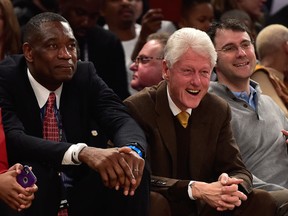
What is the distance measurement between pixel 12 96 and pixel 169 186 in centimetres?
74

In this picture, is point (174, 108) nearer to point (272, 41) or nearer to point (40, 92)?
point (40, 92)

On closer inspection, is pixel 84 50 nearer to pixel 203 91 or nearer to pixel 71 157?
pixel 203 91

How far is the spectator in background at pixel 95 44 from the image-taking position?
4980 millimetres

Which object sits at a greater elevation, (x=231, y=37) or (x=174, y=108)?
(x=231, y=37)

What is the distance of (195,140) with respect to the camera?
359cm

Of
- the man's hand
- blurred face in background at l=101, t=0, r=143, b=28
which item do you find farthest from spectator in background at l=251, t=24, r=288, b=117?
the man's hand

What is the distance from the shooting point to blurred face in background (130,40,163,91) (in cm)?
443

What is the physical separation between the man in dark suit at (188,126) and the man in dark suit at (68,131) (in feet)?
0.51

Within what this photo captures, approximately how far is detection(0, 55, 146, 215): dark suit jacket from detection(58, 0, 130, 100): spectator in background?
50.8 inches

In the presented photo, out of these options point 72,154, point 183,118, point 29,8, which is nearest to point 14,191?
point 72,154

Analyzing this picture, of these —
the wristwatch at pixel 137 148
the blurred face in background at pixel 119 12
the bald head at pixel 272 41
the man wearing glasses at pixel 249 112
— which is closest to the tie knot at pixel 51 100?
the wristwatch at pixel 137 148

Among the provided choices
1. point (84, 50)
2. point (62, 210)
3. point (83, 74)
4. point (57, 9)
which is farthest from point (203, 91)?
point (57, 9)

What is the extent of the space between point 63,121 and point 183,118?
1.71 ft

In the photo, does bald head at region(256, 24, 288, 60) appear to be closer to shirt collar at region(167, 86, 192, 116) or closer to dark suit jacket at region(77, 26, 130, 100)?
dark suit jacket at region(77, 26, 130, 100)
